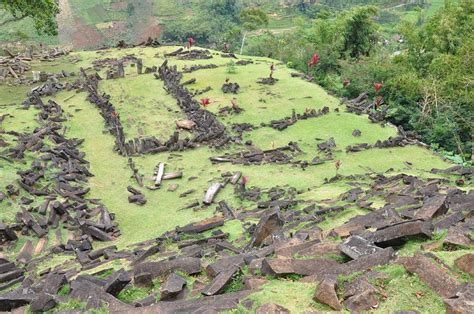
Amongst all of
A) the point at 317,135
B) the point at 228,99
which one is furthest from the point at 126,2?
the point at 317,135

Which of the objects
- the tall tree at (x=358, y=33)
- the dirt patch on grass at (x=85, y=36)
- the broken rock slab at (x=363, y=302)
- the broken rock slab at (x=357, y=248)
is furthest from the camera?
the dirt patch on grass at (x=85, y=36)

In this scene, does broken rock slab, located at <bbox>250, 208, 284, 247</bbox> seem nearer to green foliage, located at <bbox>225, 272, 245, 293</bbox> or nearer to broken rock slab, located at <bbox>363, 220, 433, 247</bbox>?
green foliage, located at <bbox>225, 272, 245, 293</bbox>

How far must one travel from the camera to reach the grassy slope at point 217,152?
1212cm

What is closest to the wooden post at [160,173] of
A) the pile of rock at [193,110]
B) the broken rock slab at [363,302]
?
the pile of rock at [193,110]

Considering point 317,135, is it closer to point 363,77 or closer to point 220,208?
point 220,208

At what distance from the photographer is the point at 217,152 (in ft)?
61.2

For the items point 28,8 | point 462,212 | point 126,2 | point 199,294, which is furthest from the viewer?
point 126,2

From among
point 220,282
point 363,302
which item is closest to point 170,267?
point 220,282

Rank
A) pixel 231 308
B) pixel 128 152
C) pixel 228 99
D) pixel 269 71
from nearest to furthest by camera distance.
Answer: pixel 231 308
pixel 128 152
pixel 228 99
pixel 269 71

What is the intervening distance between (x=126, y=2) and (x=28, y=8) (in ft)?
217

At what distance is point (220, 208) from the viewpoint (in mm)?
12844

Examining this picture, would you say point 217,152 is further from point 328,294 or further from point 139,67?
point 328,294

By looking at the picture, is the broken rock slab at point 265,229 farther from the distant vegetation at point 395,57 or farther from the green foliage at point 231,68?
the green foliage at point 231,68

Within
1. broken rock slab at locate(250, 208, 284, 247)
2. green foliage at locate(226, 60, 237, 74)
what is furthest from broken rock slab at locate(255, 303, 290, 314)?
green foliage at locate(226, 60, 237, 74)
